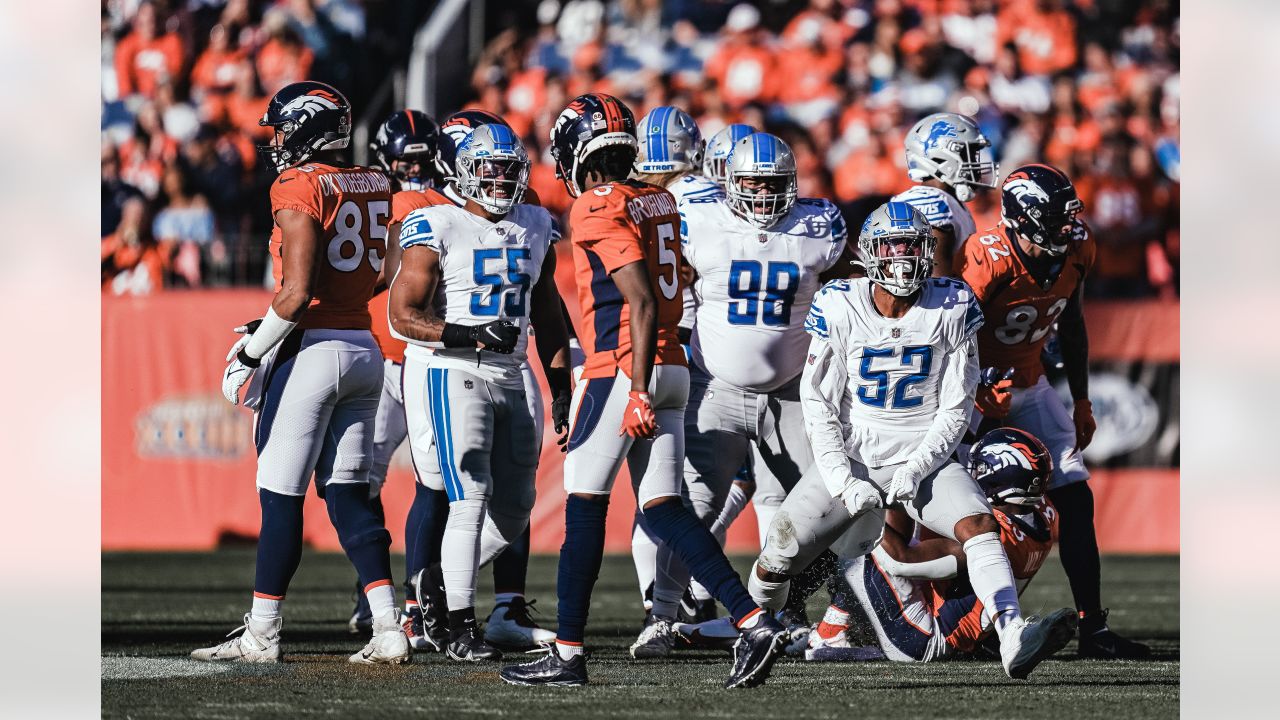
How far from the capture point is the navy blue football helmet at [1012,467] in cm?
646

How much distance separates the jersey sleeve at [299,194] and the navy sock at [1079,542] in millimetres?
3112

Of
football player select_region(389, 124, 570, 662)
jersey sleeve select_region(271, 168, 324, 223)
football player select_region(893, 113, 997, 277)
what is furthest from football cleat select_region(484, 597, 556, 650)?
football player select_region(893, 113, 997, 277)

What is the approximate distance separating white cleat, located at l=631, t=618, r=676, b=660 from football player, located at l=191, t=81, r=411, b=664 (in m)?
0.89

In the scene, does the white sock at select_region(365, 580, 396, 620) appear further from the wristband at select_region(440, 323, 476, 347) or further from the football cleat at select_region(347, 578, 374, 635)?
the football cleat at select_region(347, 578, 374, 635)

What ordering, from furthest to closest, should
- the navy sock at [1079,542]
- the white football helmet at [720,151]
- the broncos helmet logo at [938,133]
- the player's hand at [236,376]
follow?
the broncos helmet logo at [938,133], the white football helmet at [720,151], the navy sock at [1079,542], the player's hand at [236,376]

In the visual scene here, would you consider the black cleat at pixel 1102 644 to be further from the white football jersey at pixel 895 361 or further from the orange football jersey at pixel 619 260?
the orange football jersey at pixel 619 260

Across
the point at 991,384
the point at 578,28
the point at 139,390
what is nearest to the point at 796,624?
the point at 991,384

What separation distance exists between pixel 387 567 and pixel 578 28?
1052cm

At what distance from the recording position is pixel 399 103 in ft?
48.6

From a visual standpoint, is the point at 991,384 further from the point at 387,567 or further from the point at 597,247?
the point at 387,567

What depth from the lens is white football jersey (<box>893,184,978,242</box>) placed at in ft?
22.9

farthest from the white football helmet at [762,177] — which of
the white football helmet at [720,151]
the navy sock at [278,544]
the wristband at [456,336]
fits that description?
the navy sock at [278,544]
